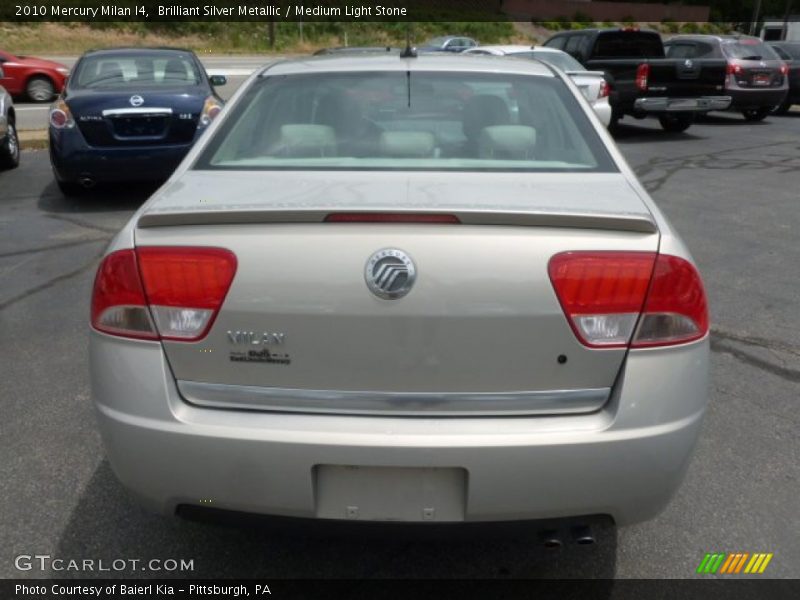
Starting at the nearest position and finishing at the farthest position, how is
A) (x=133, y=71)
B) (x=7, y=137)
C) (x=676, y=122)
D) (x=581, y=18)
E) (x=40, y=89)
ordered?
(x=133, y=71) < (x=7, y=137) < (x=676, y=122) < (x=40, y=89) < (x=581, y=18)

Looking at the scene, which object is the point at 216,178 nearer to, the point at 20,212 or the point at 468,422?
the point at 468,422

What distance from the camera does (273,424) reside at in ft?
7.22

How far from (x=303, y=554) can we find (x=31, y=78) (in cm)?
1875

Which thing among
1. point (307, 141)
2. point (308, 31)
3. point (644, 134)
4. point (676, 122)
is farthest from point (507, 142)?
point (308, 31)

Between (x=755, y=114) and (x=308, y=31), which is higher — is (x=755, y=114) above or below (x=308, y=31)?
above

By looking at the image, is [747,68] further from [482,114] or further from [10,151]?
[482,114]

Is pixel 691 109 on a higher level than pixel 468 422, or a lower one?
lower

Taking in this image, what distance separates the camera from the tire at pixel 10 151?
397 inches

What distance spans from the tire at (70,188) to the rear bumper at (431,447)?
686cm

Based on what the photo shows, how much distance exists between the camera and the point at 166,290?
225 cm

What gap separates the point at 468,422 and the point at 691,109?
1343cm

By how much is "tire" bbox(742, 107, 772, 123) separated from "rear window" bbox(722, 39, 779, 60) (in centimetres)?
109

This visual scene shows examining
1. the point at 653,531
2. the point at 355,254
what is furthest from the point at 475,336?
the point at 653,531

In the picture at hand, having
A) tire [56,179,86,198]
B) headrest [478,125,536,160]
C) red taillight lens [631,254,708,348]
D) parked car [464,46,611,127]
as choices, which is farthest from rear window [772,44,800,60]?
red taillight lens [631,254,708,348]
